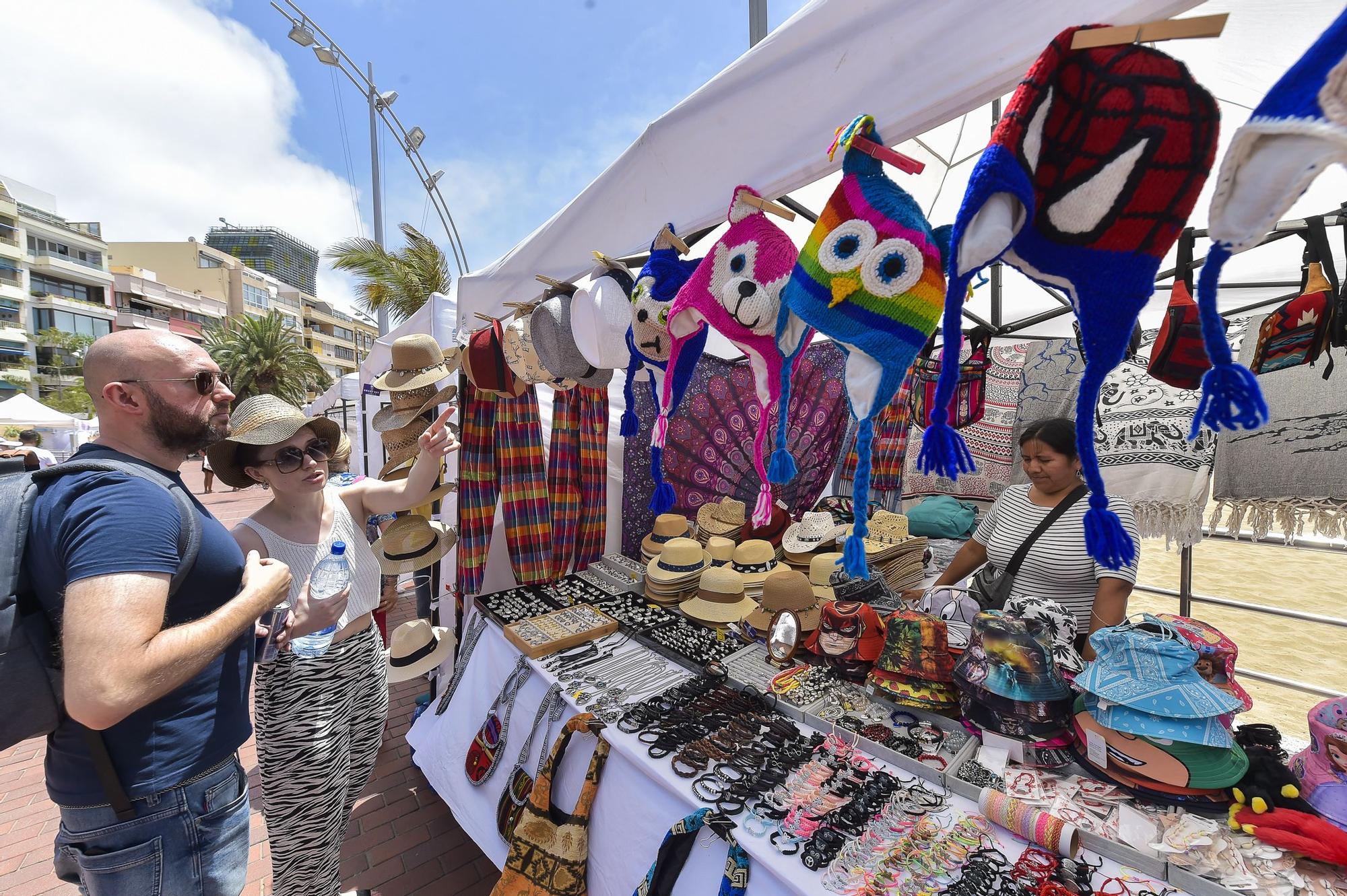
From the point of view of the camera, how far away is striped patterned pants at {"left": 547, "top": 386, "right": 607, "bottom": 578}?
11.5ft

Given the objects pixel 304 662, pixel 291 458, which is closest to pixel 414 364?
pixel 291 458

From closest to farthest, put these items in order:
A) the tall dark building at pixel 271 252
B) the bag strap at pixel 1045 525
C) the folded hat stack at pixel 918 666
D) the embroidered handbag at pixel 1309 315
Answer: the folded hat stack at pixel 918 666
the embroidered handbag at pixel 1309 315
the bag strap at pixel 1045 525
the tall dark building at pixel 271 252

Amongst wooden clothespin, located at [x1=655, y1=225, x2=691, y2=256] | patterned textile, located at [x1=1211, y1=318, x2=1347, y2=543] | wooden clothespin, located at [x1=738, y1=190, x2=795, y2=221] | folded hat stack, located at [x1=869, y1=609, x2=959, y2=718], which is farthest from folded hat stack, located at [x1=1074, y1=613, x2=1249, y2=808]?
patterned textile, located at [x1=1211, y1=318, x2=1347, y2=543]

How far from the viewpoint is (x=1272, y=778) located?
4.06 ft

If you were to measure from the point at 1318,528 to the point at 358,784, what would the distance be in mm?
4798

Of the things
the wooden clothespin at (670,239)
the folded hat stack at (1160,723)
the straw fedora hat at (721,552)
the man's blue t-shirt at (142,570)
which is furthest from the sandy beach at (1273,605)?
the man's blue t-shirt at (142,570)

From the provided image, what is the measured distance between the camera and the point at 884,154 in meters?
1.08

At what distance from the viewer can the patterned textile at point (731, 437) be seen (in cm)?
381

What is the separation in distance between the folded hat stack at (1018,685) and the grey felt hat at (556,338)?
1730 millimetres

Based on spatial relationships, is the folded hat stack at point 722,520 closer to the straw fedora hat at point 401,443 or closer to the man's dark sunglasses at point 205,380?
the straw fedora hat at point 401,443

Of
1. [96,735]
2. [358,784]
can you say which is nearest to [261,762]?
[358,784]

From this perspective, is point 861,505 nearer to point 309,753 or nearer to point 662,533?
point 309,753

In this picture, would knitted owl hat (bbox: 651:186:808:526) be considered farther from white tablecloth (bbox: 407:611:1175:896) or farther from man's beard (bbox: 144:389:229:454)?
man's beard (bbox: 144:389:229:454)

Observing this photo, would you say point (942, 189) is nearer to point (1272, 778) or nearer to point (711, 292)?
point (711, 292)
